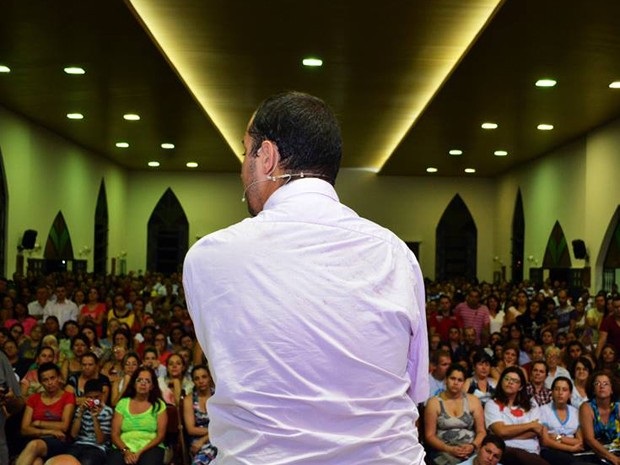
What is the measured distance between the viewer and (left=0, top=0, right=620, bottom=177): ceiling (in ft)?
41.9

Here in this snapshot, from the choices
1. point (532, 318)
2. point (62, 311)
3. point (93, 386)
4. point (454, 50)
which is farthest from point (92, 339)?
point (532, 318)

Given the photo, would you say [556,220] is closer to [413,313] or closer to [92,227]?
[92,227]

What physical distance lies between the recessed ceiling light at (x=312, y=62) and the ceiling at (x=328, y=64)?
0.35ft

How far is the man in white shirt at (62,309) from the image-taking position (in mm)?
15141

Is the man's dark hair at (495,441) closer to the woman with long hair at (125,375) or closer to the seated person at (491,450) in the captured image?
the seated person at (491,450)

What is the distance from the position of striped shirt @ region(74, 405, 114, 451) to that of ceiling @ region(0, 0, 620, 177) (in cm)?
522

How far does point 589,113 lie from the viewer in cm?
1952

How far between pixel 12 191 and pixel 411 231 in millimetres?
16204

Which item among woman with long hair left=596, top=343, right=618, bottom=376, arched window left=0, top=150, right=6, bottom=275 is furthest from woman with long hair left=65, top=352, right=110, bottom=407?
Result: arched window left=0, top=150, right=6, bottom=275

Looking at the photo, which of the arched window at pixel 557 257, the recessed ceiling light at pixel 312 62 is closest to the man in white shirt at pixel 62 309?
the recessed ceiling light at pixel 312 62

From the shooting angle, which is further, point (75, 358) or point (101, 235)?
point (101, 235)

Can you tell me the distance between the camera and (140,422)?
28.7 feet

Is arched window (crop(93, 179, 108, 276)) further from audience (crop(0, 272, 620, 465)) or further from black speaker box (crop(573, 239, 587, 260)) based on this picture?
audience (crop(0, 272, 620, 465))

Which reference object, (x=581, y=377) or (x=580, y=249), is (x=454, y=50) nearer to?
(x=581, y=377)
